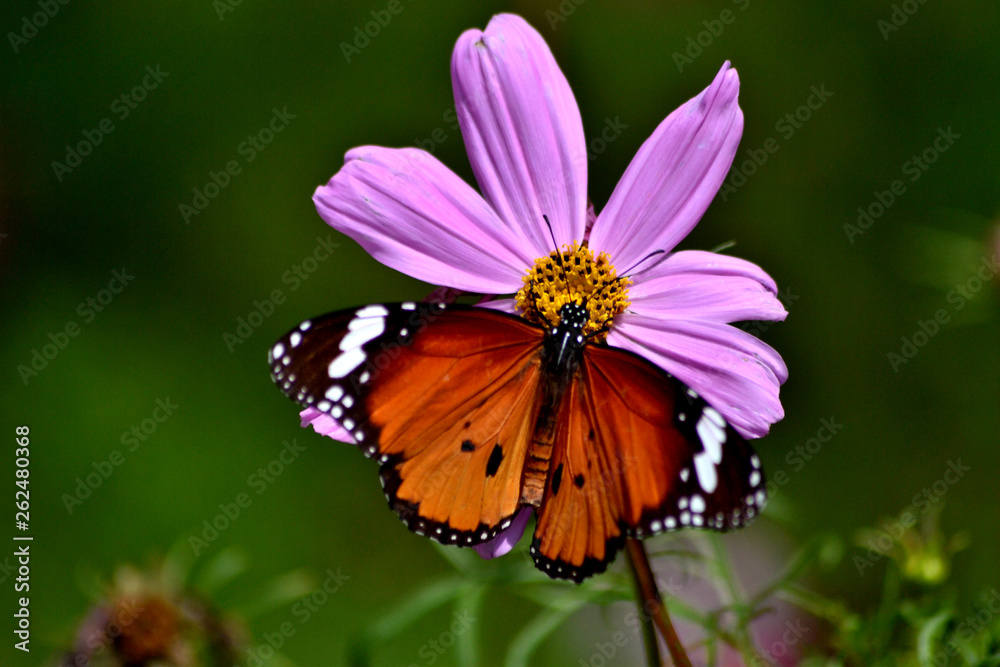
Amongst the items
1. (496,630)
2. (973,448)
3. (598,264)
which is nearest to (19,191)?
(496,630)

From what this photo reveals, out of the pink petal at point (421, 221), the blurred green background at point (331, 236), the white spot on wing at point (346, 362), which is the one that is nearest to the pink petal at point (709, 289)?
the pink petal at point (421, 221)

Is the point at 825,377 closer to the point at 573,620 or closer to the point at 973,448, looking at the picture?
the point at 973,448

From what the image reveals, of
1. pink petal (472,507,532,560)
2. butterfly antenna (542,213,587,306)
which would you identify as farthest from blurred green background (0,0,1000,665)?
pink petal (472,507,532,560)

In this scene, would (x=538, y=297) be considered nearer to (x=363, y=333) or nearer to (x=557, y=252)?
(x=557, y=252)

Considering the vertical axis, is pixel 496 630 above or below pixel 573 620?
below

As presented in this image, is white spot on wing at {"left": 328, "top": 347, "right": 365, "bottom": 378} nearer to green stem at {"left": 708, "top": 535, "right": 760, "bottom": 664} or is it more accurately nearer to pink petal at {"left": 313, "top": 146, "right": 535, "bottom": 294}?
pink petal at {"left": 313, "top": 146, "right": 535, "bottom": 294}

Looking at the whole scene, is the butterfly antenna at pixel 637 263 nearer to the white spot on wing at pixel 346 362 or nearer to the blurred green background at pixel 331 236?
the white spot on wing at pixel 346 362

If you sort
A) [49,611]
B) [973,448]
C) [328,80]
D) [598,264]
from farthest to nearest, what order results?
[328,80]
[49,611]
[973,448]
[598,264]
